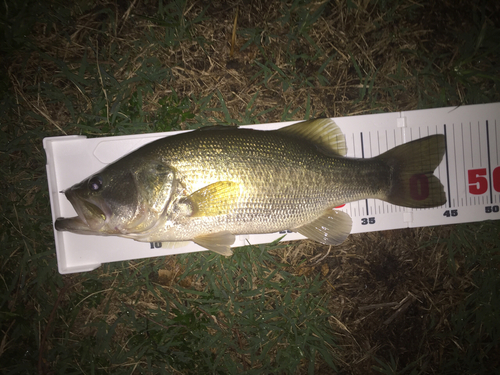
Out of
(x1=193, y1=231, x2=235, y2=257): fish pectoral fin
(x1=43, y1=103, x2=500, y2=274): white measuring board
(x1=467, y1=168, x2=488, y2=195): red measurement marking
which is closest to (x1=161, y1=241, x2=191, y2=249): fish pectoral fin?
(x1=43, y1=103, x2=500, y2=274): white measuring board

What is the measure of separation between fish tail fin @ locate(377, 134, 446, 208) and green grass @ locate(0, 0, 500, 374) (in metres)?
0.61

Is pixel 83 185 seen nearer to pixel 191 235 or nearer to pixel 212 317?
pixel 191 235

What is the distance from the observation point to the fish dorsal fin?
92.1 inches

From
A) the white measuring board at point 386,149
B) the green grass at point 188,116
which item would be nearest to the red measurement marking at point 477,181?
the white measuring board at point 386,149

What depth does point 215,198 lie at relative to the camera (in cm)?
208

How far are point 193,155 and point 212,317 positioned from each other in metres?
1.64

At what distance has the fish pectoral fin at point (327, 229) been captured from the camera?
2.45 meters

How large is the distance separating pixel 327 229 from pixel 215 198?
39.8 inches

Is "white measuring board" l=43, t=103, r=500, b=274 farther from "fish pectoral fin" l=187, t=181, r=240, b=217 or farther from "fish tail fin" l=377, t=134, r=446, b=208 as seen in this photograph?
"fish pectoral fin" l=187, t=181, r=240, b=217

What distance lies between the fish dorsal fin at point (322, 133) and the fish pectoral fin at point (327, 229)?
0.54 metres

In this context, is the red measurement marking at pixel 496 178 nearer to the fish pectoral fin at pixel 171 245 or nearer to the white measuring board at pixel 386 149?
the white measuring board at pixel 386 149

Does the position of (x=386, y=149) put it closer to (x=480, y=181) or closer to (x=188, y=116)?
(x=480, y=181)

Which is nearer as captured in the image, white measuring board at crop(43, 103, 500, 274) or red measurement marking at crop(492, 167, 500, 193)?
white measuring board at crop(43, 103, 500, 274)

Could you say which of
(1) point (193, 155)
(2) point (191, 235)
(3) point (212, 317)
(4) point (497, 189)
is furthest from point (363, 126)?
(3) point (212, 317)
